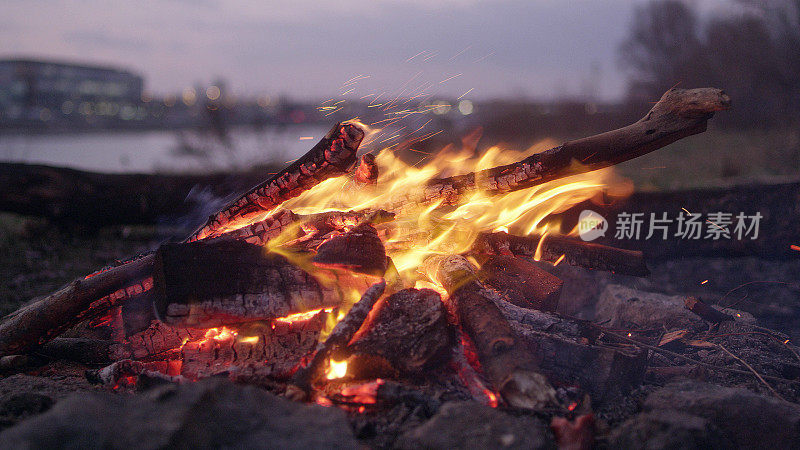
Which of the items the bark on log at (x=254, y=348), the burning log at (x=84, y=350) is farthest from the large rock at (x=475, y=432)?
the burning log at (x=84, y=350)

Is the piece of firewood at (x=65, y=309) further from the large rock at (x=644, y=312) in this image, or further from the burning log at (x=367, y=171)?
the large rock at (x=644, y=312)

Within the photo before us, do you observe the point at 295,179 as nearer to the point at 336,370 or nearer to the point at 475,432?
the point at 336,370

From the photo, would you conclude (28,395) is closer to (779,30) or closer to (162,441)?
(162,441)

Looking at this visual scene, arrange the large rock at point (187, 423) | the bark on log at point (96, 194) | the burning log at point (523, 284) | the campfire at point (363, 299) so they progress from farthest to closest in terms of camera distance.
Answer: the bark on log at point (96, 194)
the burning log at point (523, 284)
the campfire at point (363, 299)
the large rock at point (187, 423)

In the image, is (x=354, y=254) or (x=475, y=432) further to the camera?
(x=354, y=254)

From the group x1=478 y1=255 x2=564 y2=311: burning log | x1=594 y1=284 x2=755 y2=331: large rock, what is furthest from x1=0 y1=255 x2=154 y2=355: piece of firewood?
x1=594 y1=284 x2=755 y2=331: large rock

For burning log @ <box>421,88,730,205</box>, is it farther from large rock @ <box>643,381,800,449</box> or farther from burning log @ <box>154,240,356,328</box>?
large rock @ <box>643,381,800,449</box>

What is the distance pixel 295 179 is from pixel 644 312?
3.29 metres

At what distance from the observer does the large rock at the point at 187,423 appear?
149 centimetres

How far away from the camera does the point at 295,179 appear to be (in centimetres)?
338

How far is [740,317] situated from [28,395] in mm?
5316

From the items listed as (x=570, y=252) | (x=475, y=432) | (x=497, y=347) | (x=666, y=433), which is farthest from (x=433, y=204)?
(x=666, y=433)

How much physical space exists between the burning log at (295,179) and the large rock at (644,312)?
2852 millimetres

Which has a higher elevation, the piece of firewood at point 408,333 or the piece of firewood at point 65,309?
the piece of firewood at point 65,309
